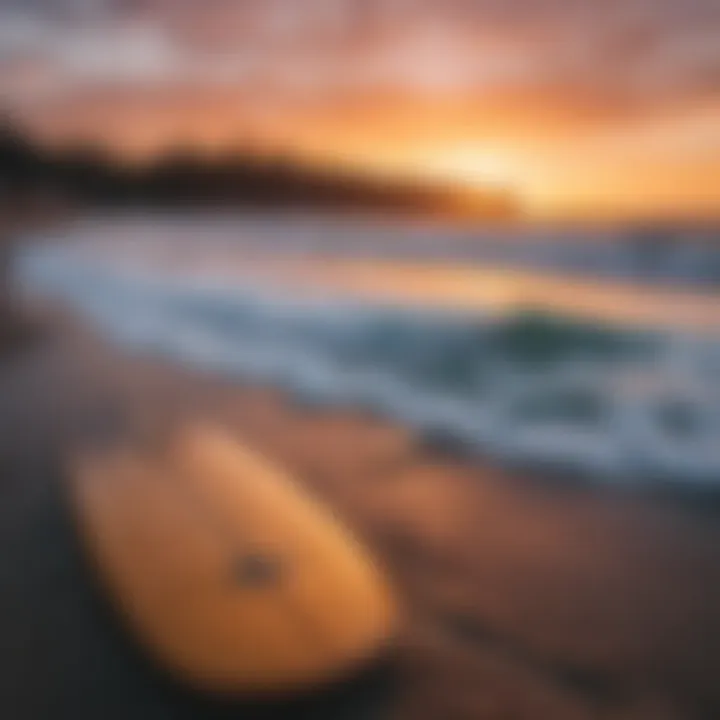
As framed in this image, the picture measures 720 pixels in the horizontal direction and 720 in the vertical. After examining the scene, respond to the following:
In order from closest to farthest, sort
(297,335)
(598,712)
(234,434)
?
(598,712)
(234,434)
(297,335)

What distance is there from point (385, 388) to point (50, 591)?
1.18 metres

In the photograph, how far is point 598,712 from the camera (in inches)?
33.6

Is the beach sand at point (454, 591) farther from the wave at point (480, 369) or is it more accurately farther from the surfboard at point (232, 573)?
the wave at point (480, 369)

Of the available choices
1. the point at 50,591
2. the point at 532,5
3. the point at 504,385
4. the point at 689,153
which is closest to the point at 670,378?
the point at 504,385

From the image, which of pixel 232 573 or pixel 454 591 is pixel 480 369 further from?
pixel 232 573

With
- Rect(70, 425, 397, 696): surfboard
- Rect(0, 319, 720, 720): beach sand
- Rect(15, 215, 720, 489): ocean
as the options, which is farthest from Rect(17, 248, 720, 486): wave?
Rect(70, 425, 397, 696): surfboard

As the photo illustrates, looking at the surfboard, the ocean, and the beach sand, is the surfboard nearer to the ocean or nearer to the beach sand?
the beach sand

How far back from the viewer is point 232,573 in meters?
1.02

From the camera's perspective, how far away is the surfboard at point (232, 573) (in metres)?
0.86

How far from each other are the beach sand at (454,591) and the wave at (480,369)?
0.15m

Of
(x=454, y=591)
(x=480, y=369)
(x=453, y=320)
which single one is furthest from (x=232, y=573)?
(x=453, y=320)

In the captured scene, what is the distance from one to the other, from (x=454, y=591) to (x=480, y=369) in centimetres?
133

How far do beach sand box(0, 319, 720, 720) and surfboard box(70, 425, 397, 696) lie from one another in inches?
1.4

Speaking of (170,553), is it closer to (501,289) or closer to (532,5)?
(532,5)
